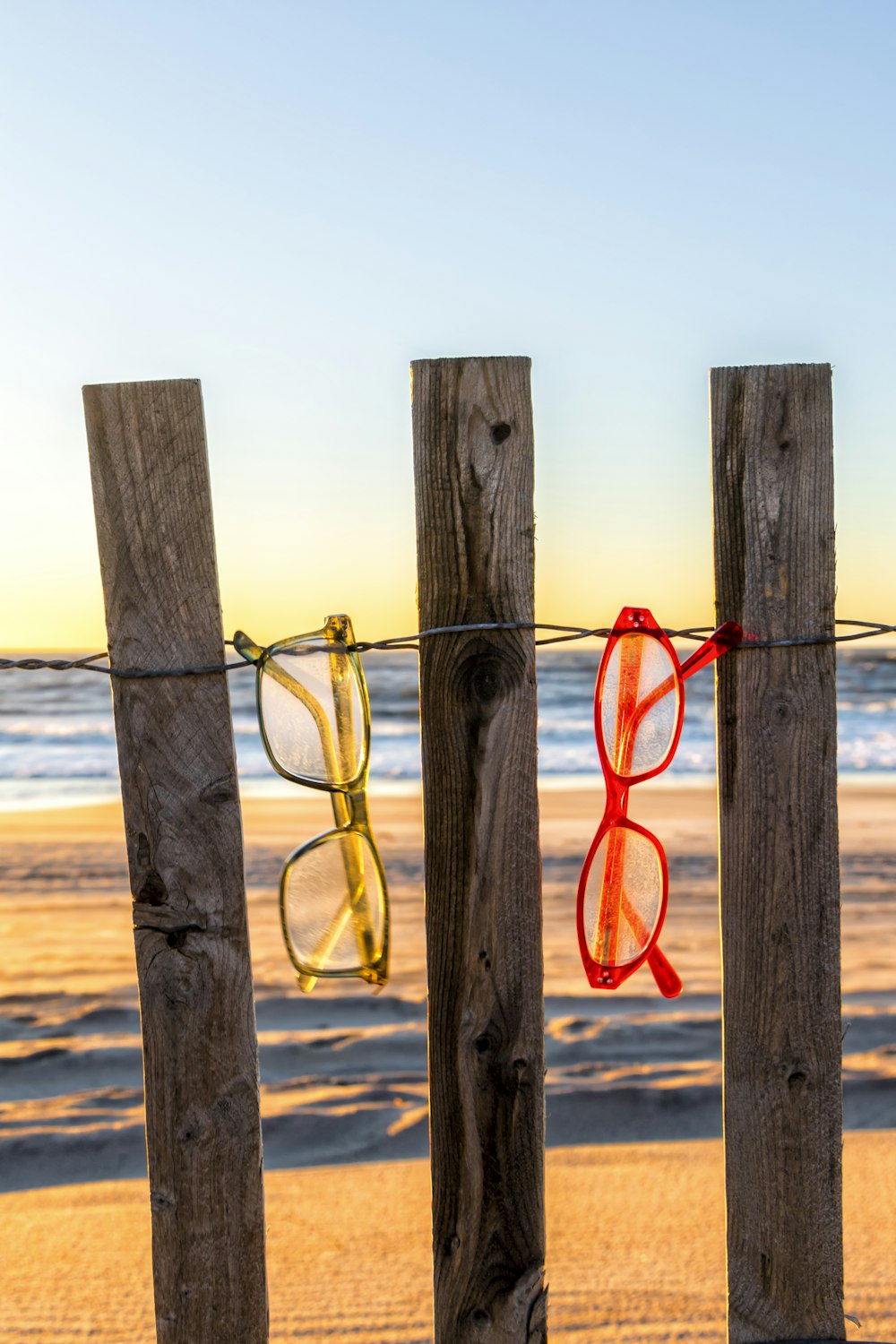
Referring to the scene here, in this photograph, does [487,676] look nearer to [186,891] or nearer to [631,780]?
[631,780]

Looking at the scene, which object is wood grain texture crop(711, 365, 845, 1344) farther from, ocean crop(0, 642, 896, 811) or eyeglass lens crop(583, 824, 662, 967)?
ocean crop(0, 642, 896, 811)

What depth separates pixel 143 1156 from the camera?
13.2 ft

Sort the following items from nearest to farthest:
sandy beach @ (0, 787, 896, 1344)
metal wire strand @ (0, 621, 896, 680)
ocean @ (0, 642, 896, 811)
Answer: metal wire strand @ (0, 621, 896, 680), sandy beach @ (0, 787, 896, 1344), ocean @ (0, 642, 896, 811)

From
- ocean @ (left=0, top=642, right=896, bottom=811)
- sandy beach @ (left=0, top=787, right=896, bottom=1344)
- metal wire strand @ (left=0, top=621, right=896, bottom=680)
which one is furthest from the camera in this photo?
ocean @ (left=0, top=642, right=896, bottom=811)

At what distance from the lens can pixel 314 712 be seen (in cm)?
197

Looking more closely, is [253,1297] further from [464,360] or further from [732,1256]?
[464,360]

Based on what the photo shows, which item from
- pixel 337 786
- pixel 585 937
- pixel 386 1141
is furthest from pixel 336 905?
pixel 386 1141

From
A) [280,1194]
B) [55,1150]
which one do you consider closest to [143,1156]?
[55,1150]

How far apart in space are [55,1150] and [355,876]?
9.35 feet

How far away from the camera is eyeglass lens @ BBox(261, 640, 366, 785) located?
194 centimetres

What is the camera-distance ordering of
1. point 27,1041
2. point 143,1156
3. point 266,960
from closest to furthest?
1. point 143,1156
2. point 27,1041
3. point 266,960

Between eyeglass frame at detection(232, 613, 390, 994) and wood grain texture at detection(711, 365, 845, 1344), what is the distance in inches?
25.9

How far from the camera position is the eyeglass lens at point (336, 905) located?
1971mm

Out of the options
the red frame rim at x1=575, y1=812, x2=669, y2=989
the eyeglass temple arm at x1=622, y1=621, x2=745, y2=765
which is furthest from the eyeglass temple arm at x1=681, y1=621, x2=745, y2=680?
the red frame rim at x1=575, y1=812, x2=669, y2=989
